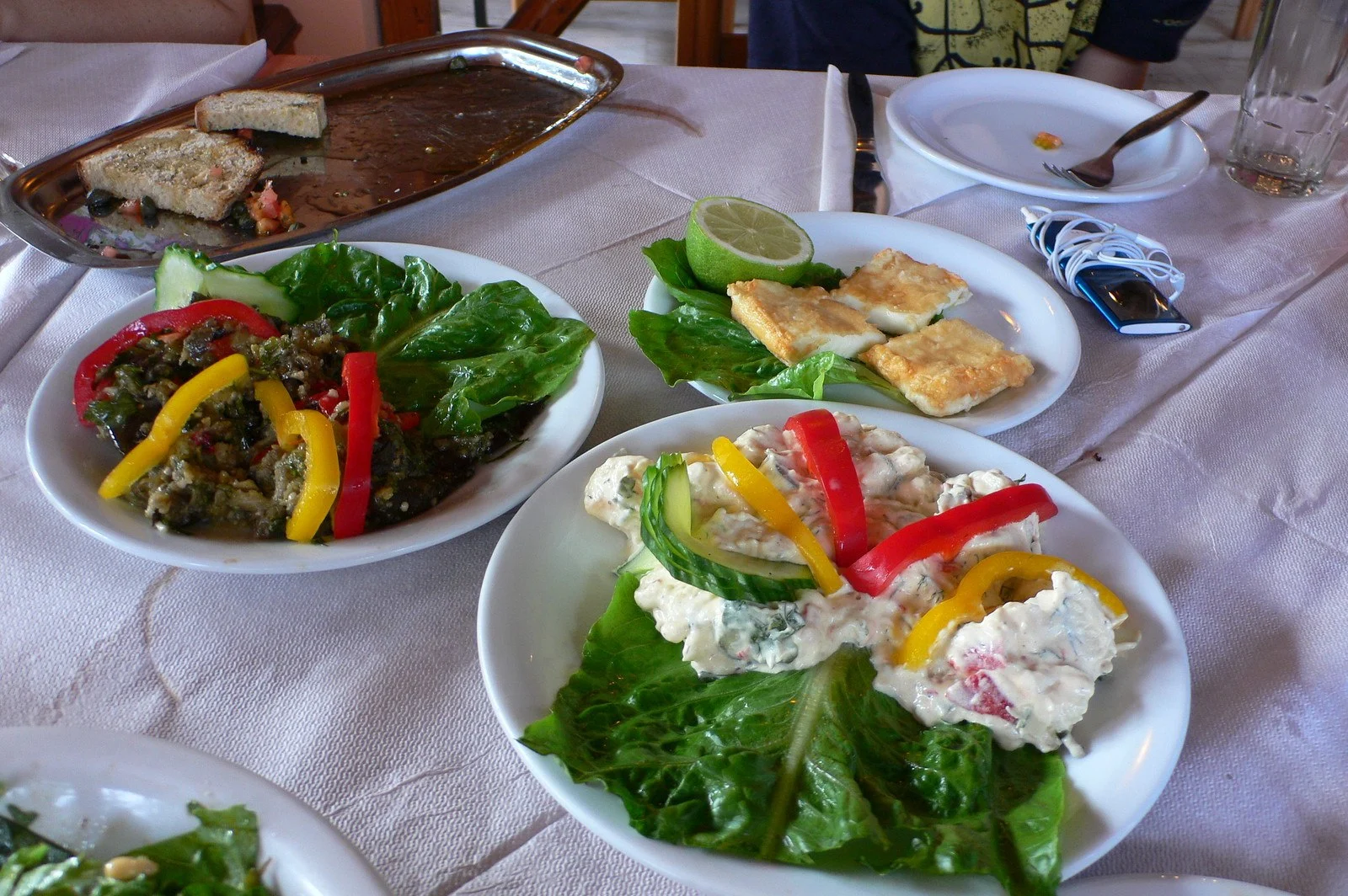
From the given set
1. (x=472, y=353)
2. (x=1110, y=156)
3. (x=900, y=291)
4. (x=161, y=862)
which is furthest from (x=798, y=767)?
(x=1110, y=156)

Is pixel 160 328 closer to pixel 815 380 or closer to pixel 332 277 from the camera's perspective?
pixel 332 277

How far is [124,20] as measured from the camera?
294cm

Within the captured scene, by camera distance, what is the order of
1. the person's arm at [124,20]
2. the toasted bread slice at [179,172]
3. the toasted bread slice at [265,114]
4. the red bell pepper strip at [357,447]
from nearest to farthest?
the red bell pepper strip at [357,447], the toasted bread slice at [179,172], the toasted bread slice at [265,114], the person's arm at [124,20]

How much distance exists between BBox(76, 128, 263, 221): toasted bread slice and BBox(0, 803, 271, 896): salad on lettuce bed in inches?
57.2

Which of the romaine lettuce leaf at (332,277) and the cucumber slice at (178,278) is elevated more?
the cucumber slice at (178,278)

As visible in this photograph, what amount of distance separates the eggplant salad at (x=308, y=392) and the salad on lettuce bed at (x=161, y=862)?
1.58 feet

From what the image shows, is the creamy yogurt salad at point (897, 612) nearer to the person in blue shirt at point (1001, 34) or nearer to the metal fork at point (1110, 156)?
the metal fork at point (1110, 156)

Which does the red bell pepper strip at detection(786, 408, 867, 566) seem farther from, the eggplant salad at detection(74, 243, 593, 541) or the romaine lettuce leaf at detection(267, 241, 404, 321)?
the romaine lettuce leaf at detection(267, 241, 404, 321)

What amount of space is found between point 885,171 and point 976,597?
1.35 meters

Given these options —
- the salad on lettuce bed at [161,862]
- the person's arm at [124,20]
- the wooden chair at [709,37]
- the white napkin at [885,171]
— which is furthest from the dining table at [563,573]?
the wooden chair at [709,37]

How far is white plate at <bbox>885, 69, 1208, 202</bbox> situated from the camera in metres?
1.99

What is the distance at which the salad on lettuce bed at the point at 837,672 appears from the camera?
85 centimetres

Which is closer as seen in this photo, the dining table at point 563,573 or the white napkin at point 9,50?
the dining table at point 563,573

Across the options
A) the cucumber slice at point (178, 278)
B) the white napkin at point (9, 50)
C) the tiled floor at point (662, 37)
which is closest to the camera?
the cucumber slice at point (178, 278)
